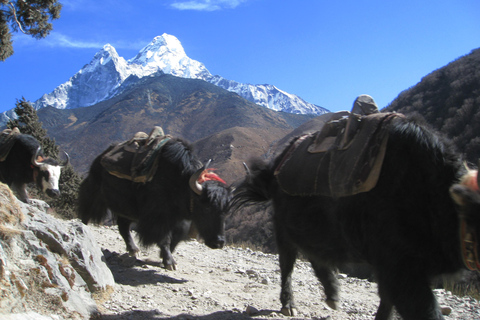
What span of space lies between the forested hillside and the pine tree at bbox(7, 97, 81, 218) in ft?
37.8

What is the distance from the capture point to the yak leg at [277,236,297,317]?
455cm

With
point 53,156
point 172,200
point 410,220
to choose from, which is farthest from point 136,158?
point 53,156

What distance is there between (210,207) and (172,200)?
2.51 ft

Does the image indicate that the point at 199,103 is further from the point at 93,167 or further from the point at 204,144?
the point at 93,167

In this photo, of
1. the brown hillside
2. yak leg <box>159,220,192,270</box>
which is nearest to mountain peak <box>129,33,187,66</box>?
the brown hillside

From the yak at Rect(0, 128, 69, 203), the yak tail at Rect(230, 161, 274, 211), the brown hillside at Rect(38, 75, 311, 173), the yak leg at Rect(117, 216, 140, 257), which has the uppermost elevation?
the brown hillside at Rect(38, 75, 311, 173)

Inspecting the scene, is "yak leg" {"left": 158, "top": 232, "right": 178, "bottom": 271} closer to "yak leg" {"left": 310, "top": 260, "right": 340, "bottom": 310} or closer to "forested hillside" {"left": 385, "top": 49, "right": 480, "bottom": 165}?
"yak leg" {"left": 310, "top": 260, "right": 340, "bottom": 310}

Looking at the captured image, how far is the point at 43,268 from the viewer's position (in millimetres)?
3232

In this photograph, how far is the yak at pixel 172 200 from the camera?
5.92m

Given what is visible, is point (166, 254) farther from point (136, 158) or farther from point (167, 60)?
point (167, 60)

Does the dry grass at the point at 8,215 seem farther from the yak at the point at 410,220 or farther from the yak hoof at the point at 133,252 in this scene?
the yak hoof at the point at 133,252

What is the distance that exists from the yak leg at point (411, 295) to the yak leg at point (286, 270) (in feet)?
6.12

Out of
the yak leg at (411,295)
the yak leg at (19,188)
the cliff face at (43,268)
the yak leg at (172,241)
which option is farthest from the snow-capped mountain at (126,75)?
the yak leg at (411,295)

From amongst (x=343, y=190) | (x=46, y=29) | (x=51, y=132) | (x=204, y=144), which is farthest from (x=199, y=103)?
(x=343, y=190)
